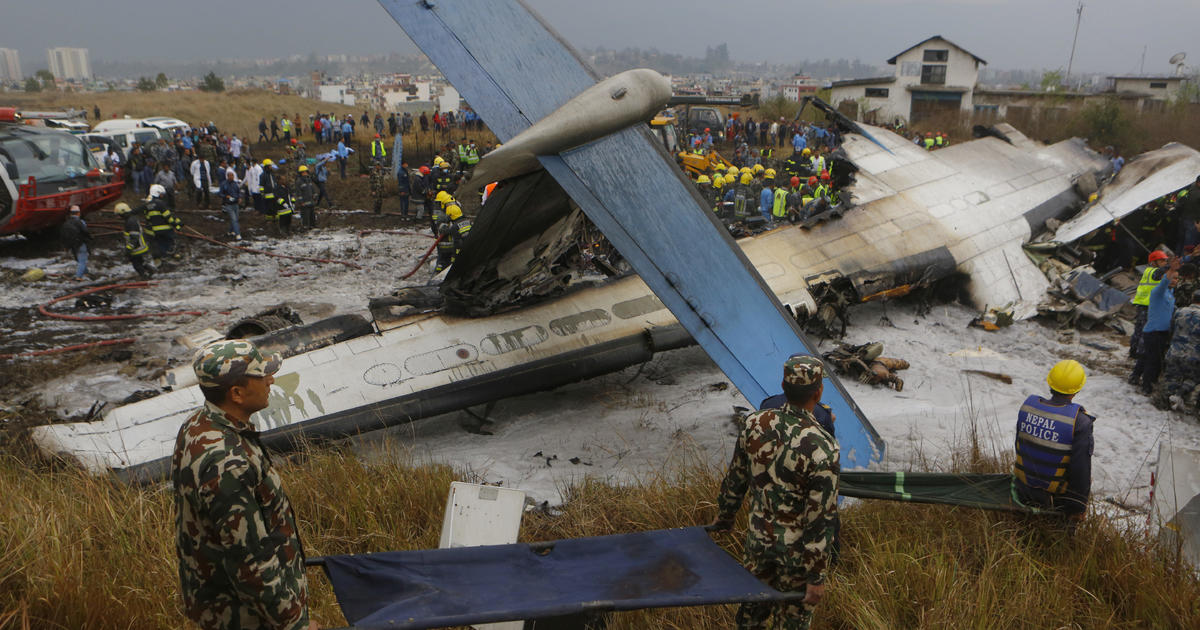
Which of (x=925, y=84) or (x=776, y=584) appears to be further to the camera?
(x=925, y=84)

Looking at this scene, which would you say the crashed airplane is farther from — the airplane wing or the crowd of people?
the crowd of people

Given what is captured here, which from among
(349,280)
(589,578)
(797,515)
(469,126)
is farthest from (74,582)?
(469,126)

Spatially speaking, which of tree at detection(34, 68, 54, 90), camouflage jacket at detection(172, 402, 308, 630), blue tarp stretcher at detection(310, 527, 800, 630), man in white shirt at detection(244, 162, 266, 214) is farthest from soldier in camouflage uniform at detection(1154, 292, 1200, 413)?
tree at detection(34, 68, 54, 90)

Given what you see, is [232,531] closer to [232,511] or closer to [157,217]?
[232,511]

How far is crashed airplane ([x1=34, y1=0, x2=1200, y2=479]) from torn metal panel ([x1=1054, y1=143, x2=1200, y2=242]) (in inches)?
206

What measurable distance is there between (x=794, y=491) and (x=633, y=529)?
205 cm

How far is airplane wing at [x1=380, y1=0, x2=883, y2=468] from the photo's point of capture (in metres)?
5.97

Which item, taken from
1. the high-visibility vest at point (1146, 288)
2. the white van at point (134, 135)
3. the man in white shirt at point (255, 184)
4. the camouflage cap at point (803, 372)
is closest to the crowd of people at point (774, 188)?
the high-visibility vest at point (1146, 288)

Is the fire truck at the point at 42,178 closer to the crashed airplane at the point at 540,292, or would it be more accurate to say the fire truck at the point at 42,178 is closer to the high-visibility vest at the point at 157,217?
the high-visibility vest at the point at 157,217

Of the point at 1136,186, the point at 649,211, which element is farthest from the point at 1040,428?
the point at 1136,186

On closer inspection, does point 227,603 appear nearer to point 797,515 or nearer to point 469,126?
point 797,515

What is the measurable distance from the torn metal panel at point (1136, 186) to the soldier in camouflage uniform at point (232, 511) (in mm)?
14197

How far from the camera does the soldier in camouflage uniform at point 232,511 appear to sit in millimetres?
2654

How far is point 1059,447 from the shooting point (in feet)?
14.6
